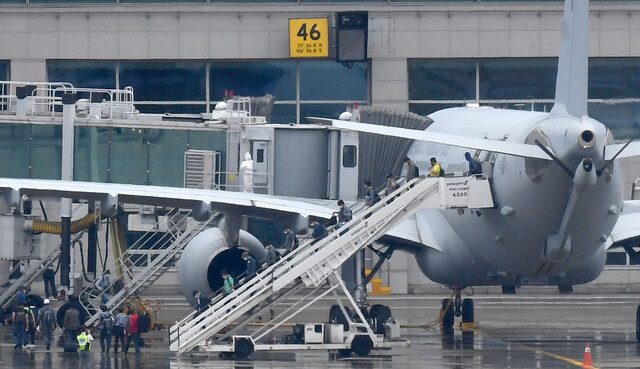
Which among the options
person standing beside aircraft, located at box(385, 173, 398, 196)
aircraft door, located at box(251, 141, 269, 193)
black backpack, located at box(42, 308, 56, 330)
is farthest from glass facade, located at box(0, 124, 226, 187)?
person standing beside aircraft, located at box(385, 173, 398, 196)

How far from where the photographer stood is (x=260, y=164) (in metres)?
42.4

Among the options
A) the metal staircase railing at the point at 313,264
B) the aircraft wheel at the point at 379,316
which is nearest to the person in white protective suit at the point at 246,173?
the aircraft wheel at the point at 379,316

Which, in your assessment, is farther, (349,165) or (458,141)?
(349,165)

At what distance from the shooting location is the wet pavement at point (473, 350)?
102 ft

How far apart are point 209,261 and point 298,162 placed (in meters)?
7.18

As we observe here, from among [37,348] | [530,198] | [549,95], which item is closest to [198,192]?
[37,348]

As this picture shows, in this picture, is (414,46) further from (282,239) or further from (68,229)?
(68,229)

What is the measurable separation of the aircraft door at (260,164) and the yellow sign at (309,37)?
16.4 m

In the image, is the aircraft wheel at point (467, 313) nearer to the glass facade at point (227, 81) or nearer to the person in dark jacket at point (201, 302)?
the person in dark jacket at point (201, 302)

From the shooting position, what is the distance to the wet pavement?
31.1 m

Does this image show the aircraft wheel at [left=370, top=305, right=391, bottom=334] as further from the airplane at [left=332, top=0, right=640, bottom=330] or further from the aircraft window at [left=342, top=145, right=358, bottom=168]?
the aircraft window at [left=342, top=145, right=358, bottom=168]

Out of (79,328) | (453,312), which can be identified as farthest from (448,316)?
(79,328)

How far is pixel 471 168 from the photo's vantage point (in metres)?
34.2

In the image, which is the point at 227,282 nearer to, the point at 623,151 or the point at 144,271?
the point at 144,271
